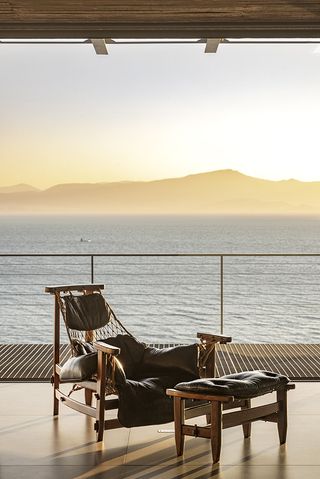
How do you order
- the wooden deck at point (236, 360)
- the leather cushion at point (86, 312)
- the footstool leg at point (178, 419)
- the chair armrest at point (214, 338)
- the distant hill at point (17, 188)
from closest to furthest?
the footstool leg at point (178, 419), the chair armrest at point (214, 338), the leather cushion at point (86, 312), the wooden deck at point (236, 360), the distant hill at point (17, 188)

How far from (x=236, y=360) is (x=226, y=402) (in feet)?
8.33

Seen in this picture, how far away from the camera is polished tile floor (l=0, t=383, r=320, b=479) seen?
13.0 ft

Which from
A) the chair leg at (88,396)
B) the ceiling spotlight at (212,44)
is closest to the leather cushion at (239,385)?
the chair leg at (88,396)

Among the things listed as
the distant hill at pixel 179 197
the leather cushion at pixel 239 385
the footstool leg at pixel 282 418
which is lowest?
the footstool leg at pixel 282 418

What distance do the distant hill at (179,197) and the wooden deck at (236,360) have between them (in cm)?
1571

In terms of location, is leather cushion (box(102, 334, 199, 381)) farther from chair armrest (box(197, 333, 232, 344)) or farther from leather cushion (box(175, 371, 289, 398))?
leather cushion (box(175, 371, 289, 398))

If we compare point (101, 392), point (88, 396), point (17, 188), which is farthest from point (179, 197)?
point (101, 392)

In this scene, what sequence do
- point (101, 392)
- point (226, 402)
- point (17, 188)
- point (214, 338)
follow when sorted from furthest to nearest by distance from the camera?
point (17, 188) → point (214, 338) → point (101, 392) → point (226, 402)

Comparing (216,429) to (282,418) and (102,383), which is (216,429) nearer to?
(282,418)

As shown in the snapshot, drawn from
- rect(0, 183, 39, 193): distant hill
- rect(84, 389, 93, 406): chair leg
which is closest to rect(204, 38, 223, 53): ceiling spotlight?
rect(84, 389, 93, 406): chair leg

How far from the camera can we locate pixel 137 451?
14.2 feet

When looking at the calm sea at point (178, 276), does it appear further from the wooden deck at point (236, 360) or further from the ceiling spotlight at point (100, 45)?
the ceiling spotlight at point (100, 45)

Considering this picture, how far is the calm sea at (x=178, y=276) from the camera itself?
862 inches
